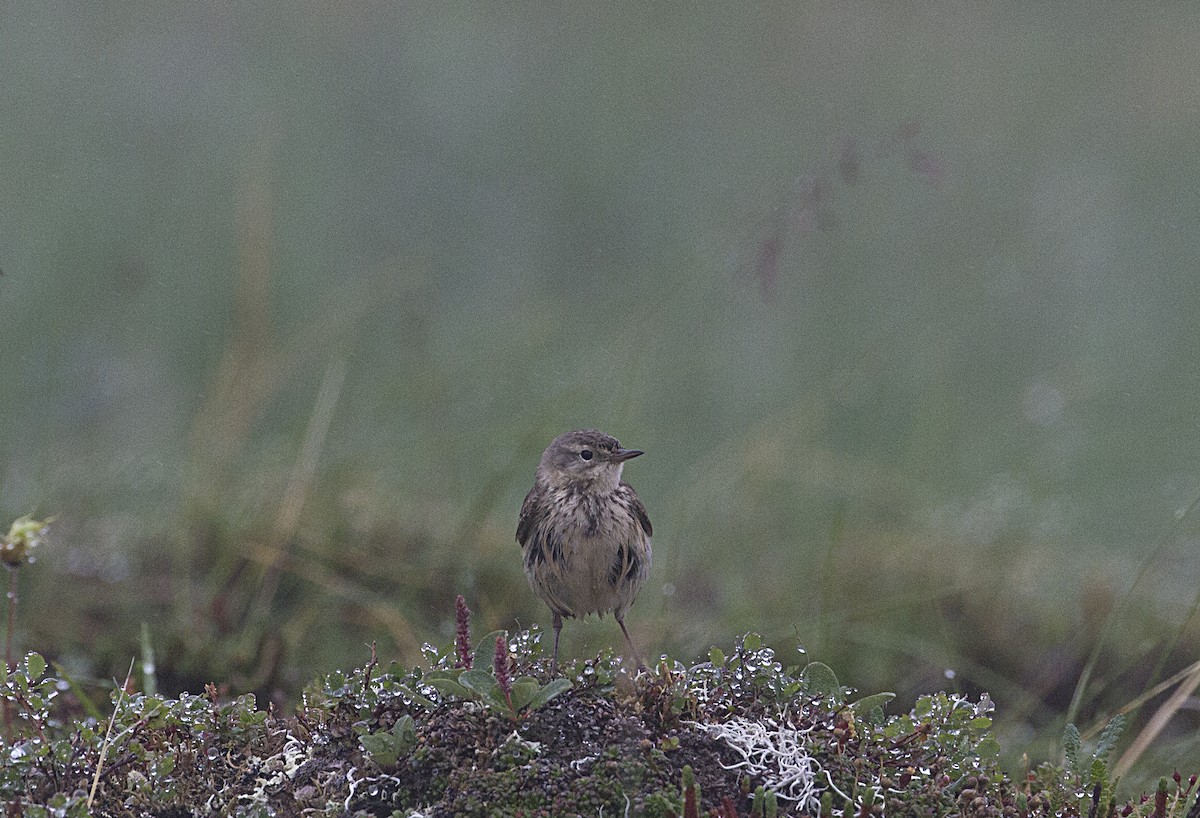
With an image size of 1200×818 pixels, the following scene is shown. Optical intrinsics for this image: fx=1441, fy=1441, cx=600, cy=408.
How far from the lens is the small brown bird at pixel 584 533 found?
4156 millimetres

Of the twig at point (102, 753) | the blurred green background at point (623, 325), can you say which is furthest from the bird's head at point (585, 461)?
the twig at point (102, 753)

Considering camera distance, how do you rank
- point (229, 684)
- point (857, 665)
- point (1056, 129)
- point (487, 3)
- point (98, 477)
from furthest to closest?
point (487, 3)
point (1056, 129)
point (98, 477)
point (857, 665)
point (229, 684)

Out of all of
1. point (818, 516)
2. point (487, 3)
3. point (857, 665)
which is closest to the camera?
point (857, 665)

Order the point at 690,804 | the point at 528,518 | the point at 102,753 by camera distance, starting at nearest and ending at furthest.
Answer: the point at 690,804, the point at 102,753, the point at 528,518

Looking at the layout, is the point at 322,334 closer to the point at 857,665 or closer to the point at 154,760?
the point at 857,665

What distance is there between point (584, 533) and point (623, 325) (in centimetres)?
445

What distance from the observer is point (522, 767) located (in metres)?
3.08

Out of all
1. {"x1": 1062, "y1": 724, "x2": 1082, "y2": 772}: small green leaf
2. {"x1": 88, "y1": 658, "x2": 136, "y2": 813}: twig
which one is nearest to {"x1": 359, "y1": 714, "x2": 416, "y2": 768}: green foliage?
{"x1": 88, "y1": 658, "x2": 136, "y2": 813}: twig

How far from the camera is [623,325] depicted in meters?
→ 8.57

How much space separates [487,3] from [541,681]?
995 centimetres

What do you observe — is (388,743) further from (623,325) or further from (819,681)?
(623,325)

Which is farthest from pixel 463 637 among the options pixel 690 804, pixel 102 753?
pixel 102 753

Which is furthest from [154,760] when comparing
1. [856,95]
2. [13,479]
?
[856,95]

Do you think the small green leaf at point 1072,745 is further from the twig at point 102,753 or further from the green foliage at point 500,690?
the twig at point 102,753
